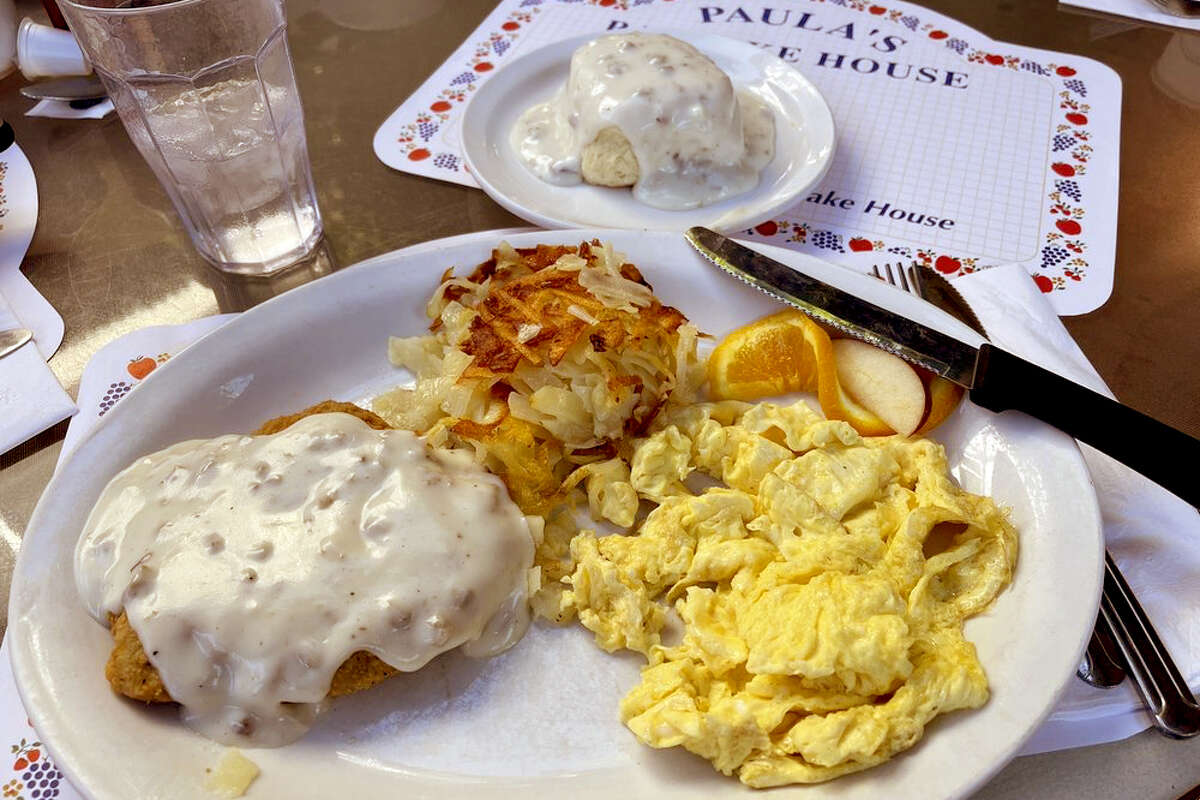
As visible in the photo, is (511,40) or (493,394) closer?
(493,394)

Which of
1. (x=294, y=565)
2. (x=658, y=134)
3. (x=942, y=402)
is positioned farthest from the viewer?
(x=658, y=134)

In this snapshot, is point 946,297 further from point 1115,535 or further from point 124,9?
point 124,9

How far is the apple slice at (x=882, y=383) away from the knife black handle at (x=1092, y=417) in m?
0.13

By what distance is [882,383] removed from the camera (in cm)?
190

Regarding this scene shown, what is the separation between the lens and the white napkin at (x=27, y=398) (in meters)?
2.10

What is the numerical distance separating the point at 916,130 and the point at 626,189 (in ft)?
3.65

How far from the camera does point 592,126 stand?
101 inches

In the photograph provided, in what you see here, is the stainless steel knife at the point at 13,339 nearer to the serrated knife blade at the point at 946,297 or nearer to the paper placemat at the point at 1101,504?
the paper placemat at the point at 1101,504

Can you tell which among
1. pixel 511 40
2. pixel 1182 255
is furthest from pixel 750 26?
pixel 1182 255

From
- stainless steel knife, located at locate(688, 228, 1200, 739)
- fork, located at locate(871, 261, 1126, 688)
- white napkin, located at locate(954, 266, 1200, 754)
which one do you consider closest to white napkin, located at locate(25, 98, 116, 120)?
stainless steel knife, located at locate(688, 228, 1200, 739)

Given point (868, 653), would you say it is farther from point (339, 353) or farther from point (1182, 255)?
point (1182, 255)

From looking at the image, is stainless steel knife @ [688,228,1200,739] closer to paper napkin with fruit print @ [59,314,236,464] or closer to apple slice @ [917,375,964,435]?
apple slice @ [917,375,964,435]

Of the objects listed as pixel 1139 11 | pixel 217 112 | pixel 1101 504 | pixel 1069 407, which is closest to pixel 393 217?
pixel 217 112

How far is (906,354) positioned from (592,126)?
4.10 ft
